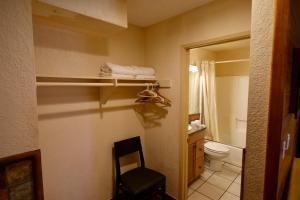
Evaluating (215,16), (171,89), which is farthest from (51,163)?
(215,16)

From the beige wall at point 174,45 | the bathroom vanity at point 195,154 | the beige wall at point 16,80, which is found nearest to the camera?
the beige wall at point 16,80

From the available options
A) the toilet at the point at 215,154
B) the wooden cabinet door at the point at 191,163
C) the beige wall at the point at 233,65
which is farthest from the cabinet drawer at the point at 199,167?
the beige wall at the point at 233,65

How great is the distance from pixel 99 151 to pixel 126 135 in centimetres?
42

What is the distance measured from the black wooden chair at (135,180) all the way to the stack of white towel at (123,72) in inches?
33.4

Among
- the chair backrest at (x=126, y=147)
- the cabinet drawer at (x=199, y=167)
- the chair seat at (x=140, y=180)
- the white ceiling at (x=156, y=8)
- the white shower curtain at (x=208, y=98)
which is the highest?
the white ceiling at (x=156, y=8)

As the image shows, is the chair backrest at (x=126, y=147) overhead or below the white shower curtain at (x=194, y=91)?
below

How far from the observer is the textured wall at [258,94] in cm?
69

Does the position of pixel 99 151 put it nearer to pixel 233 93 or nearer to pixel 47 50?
pixel 47 50

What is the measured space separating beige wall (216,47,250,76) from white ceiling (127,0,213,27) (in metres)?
2.31

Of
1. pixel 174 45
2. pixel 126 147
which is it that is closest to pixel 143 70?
pixel 174 45

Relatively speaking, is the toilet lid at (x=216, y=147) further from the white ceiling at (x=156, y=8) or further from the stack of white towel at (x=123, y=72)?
the white ceiling at (x=156, y=8)

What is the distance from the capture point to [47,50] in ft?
5.06

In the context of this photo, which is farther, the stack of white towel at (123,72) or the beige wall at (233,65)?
the beige wall at (233,65)

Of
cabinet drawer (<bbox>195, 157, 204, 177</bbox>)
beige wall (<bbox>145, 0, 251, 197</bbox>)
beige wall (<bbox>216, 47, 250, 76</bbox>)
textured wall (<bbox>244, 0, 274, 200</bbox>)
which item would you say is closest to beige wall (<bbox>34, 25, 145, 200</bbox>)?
beige wall (<bbox>145, 0, 251, 197</bbox>)
